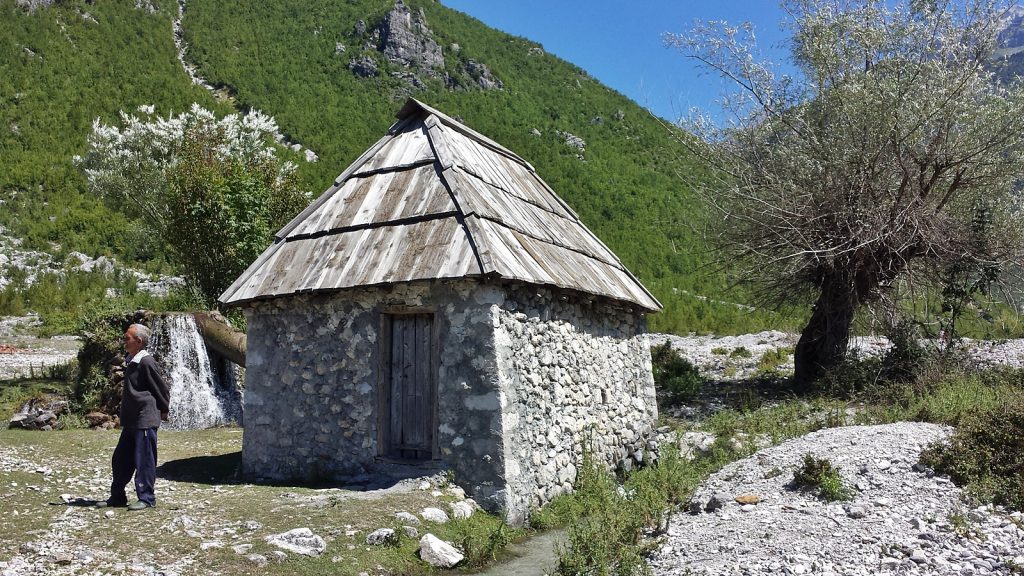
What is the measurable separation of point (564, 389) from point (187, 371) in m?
8.13

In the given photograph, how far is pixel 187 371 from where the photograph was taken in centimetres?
1378

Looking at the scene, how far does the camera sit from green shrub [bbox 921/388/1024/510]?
22.4 ft

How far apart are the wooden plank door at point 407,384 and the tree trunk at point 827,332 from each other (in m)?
8.86

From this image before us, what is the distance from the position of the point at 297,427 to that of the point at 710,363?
42.1ft

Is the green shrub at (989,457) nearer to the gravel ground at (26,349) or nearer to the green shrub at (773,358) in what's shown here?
the green shrub at (773,358)

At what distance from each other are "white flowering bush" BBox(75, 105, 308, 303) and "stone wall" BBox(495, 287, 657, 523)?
36.2 ft

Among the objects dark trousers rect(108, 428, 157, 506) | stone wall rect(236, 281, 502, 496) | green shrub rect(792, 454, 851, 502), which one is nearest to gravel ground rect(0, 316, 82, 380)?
stone wall rect(236, 281, 502, 496)

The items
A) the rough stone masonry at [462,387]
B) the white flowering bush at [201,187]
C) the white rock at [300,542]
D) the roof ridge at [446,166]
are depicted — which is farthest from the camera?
the white flowering bush at [201,187]

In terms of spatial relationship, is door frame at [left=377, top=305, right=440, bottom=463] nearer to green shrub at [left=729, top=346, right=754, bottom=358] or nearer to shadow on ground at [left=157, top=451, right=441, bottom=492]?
shadow on ground at [left=157, top=451, right=441, bottom=492]

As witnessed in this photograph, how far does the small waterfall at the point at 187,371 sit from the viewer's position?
13680 millimetres

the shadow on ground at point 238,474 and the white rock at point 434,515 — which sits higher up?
the shadow on ground at point 238,474

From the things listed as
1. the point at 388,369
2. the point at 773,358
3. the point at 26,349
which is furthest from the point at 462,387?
the point at 26,349

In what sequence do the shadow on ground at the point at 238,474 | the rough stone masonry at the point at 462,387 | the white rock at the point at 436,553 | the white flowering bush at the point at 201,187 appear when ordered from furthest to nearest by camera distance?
the white flowering bush at the point at 201,187 < the shadow on ground at the point at 238,474 < the rough stone masonry at the point at 462,387 < the white rock at the point at 436,553

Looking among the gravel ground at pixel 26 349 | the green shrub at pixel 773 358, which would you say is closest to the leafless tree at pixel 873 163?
the green shrub at pixel 773 358
